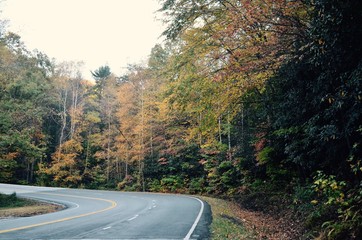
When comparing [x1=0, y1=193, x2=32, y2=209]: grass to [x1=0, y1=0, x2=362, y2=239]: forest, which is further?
[x1=0, y1=193, x2=32, y2=209]: grass

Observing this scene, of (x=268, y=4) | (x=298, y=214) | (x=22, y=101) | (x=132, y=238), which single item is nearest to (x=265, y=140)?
(x=298, y=214)

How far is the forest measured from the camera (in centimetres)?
737

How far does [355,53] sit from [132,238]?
7.37 m

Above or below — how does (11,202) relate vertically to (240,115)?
below

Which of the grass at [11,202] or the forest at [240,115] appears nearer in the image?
the forest at [240,115]

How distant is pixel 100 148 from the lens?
44.3 m

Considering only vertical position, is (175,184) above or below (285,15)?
below

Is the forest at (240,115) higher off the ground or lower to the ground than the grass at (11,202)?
higher

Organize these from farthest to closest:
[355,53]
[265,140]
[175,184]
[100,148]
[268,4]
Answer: [100,148], [175,184], [265,140], [268,4], [355,53]

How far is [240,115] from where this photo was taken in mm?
21656

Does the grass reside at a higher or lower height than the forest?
lower

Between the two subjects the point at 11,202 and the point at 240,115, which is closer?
the point at 240,115

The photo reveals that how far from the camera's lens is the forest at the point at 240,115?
290 inches

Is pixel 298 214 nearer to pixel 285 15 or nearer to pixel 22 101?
pixel 285 15
